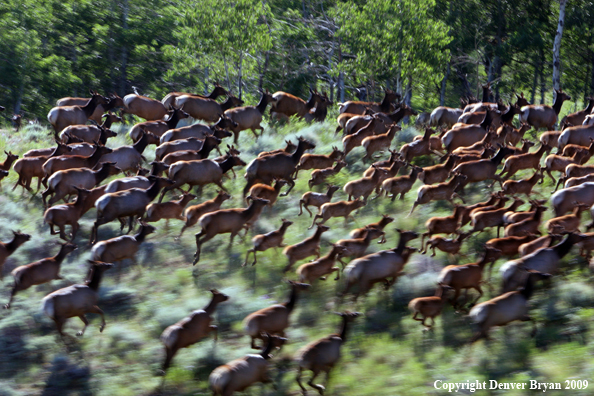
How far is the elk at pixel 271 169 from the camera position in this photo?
16562 millimetres

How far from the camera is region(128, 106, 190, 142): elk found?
19688 millimetres

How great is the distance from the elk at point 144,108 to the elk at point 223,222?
9.82 metres

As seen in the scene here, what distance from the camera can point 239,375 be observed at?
26.8ft

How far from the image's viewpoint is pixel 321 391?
8.42m

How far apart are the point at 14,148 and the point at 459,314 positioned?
18655 mm

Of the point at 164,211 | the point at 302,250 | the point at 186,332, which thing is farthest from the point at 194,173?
the point at 186,332

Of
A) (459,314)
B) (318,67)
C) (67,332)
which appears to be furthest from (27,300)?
(318,67)

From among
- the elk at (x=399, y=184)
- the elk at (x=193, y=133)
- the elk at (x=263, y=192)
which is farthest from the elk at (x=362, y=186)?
the elk at (x=193, y=133)

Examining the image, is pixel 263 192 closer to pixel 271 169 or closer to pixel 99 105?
pixel 271 169

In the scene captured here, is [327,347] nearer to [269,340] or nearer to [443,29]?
[269,340]

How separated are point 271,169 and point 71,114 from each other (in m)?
8.93

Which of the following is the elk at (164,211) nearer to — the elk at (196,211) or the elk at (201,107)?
the elk at (196,211)

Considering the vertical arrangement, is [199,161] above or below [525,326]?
below

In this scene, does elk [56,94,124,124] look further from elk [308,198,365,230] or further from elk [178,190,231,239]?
elk [308,198,365,230]
